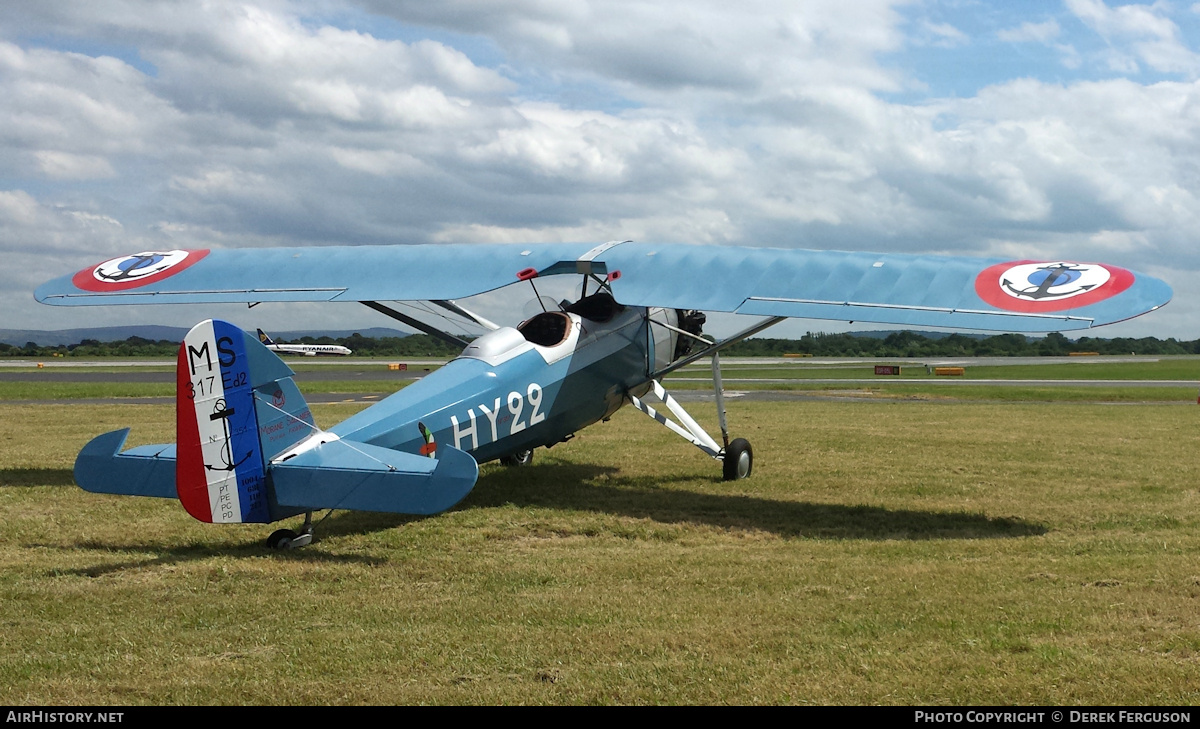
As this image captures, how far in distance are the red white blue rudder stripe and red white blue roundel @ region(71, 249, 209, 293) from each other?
6.87m

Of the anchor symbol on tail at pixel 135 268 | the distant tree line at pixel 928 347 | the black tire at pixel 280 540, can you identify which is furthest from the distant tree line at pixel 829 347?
the black tire at pixel 280 540

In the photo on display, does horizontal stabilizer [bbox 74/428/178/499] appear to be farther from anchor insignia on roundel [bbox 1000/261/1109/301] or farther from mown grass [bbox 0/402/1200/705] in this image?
anchor insignia on roundel [bbox 1000/261/1109/301]

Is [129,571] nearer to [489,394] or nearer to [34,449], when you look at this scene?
[489,394]

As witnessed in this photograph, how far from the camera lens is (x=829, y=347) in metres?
96.6

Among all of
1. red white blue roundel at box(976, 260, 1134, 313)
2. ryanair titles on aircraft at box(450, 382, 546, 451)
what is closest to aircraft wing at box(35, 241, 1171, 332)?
red white blue roundel at box(976, 260, 1134, 313)

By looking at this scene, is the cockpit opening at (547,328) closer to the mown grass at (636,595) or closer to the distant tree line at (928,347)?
the mown grass at (636,595)

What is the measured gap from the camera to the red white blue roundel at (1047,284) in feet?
30.3

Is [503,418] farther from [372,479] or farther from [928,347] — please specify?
[928,347]

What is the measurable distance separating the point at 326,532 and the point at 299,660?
3727mm

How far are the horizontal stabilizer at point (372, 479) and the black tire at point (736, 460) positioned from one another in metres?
5.78

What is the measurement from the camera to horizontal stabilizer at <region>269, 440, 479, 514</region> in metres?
6.92

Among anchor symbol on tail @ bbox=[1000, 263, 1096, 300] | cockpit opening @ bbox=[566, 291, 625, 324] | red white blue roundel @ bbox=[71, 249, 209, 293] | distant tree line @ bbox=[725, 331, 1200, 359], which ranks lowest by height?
distant tree line @ bbox=[725, 331, 1200, 359]

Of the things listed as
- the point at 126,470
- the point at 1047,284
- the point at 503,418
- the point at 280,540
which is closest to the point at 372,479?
the point at 280,540

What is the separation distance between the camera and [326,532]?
28.5 ft
